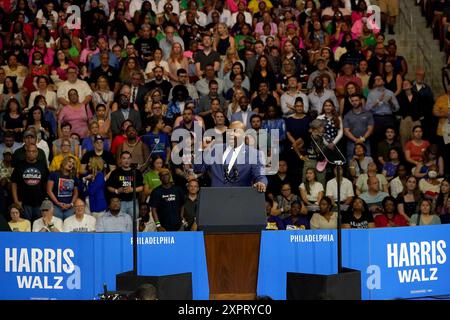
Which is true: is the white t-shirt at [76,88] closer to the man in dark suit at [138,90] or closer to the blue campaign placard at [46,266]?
the man in dark suit at [138,90]

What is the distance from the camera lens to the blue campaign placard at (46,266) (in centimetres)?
1396

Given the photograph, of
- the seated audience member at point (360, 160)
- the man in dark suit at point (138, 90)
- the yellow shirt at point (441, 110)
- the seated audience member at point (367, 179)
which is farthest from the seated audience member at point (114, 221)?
the yellow shirt at point (441, 110)

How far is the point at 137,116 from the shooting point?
64.3ft

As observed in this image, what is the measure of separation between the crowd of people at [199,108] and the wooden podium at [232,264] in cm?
406

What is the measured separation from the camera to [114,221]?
16391mm

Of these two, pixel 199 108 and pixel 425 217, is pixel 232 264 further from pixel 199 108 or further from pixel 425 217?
pixel 199 108

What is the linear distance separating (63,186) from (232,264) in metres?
6.19

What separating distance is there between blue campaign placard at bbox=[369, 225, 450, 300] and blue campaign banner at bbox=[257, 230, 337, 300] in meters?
0.51

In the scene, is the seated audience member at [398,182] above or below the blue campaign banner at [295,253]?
above

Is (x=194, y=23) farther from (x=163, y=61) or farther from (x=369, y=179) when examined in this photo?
(x=369, y=179)

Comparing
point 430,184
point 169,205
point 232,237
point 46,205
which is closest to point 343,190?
point 430,184

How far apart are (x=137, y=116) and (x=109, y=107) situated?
2.67 ft
